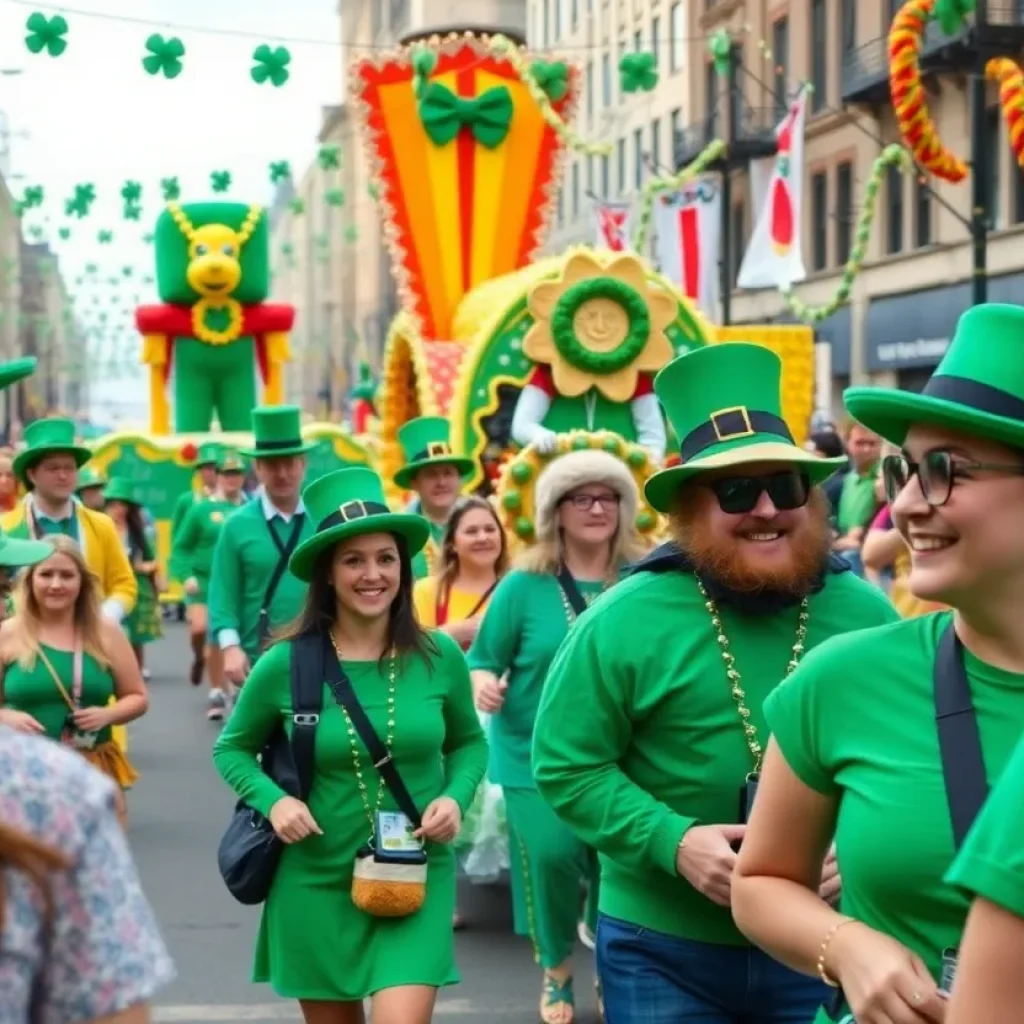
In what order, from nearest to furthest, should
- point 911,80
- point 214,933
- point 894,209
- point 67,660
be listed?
point 67,660
point 214,933
point 911,80
point 894,209

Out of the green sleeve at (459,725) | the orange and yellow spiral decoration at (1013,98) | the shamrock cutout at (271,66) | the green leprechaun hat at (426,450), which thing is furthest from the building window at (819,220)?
the green sleeve at (459,725)

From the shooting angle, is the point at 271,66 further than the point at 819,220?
No

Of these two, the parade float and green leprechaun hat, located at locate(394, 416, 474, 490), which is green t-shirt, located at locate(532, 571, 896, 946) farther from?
the parade float

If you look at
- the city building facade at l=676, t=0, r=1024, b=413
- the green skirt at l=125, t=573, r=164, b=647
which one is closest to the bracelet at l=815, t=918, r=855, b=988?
the green skirt at l=125, t=573, r=164, b=647

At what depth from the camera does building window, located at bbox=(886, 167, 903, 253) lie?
35.8m

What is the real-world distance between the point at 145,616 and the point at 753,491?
35.7 ft

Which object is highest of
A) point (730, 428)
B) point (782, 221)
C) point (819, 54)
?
point (819, 54)

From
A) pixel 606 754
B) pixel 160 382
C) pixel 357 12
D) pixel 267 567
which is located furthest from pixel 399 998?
pixel 357 12

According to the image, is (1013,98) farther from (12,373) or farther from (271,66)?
(12,373)

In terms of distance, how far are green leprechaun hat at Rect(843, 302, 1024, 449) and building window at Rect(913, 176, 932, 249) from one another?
1258 inches

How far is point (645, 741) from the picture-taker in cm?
416

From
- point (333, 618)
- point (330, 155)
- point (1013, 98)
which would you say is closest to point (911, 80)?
point (1013, 98)

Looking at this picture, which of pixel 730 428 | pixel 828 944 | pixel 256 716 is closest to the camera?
pixel 828 944

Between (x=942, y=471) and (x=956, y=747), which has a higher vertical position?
(x=942, y=471)
